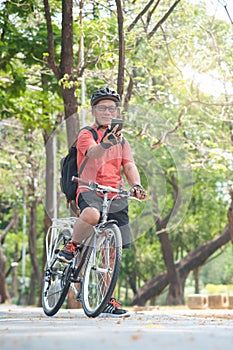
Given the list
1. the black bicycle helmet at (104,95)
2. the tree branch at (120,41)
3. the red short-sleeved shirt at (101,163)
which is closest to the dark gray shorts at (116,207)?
the red short-sleeved shirt at (101,163)

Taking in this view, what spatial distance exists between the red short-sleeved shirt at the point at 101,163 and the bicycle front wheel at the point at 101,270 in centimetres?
48

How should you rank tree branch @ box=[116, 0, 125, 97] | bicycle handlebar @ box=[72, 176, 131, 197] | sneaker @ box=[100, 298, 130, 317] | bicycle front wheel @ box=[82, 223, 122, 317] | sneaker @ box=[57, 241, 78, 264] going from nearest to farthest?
bicycle front wheel @ box=[82, 223, 122, 317] → bicycle handlebar @ box=[72, 176, 131, 197] → sneaker @ box=[100, 298, 130, 317] → sneaker @ box=[57, 241, 78, 264] → tree branch @ box=[116, 0, 125, 97]

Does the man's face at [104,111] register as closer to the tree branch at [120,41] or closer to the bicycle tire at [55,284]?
the bicycle tire at [55,284]

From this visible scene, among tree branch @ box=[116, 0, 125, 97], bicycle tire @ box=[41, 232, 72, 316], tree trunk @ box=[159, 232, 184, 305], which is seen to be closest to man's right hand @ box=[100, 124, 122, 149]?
bicycle tire @ box=[41, 232, 72, 316]

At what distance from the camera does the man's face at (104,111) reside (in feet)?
23.8

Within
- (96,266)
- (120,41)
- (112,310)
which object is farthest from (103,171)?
(120,41)

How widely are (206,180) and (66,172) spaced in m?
24.9

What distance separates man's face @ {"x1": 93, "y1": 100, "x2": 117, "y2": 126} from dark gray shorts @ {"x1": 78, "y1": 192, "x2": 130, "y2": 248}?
69cm

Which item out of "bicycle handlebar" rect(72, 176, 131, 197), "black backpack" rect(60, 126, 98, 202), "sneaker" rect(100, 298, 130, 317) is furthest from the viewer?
"black backpack" rect(60, 126, 98, 202)

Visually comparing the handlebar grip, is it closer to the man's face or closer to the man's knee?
the man's knee

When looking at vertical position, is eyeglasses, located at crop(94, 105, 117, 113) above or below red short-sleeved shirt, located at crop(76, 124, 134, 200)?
above

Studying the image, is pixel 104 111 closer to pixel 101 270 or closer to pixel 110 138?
pixel 110 138

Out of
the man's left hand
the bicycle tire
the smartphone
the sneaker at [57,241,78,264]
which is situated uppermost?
the smartphone

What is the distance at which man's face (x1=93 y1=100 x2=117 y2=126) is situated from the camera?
23.8ft
